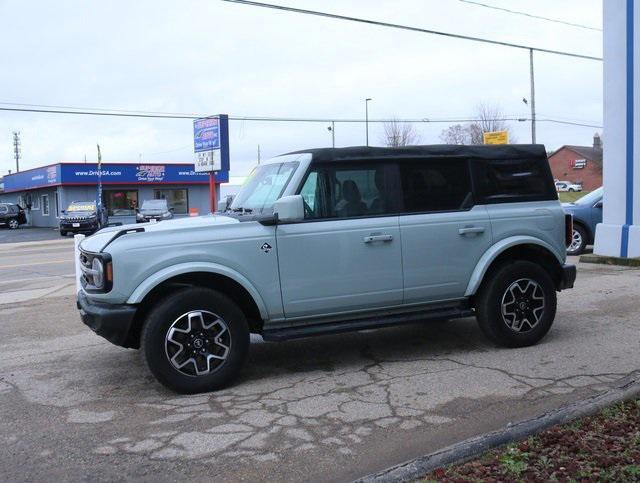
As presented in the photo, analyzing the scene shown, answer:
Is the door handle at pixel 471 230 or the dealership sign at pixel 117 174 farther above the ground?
the dealership sign at pixel 117 174

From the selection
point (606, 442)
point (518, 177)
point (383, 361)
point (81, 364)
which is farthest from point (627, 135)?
point (81, 364)

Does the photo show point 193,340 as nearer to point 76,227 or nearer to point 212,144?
point 212,144

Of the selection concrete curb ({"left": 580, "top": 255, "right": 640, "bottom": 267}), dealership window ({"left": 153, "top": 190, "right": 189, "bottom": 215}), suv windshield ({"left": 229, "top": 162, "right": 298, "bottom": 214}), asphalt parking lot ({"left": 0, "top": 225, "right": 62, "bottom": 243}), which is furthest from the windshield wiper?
dealership window ({"left": 153, "top": 190, "right": 189, "bottom": 215})

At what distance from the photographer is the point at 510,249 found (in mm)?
6293

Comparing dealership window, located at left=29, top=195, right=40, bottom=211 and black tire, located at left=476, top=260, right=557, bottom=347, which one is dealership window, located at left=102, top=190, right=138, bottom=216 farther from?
black tire, located at left=476, top=260, right=557, bottom=347

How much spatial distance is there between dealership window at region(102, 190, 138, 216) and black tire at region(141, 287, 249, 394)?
41.0 meters

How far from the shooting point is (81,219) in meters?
34.9

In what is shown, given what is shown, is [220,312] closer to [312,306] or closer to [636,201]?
[312,306]

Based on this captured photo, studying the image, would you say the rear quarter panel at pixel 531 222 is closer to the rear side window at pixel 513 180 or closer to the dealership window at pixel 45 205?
the rear side window at pixel 513 180

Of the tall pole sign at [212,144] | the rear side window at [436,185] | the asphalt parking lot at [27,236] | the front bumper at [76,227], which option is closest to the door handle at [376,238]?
the rear side window at [436,185]

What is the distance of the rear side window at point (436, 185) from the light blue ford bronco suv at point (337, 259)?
0.01 meters

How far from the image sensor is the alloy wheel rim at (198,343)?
506 centimetres

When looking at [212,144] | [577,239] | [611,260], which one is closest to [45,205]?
[212,144]

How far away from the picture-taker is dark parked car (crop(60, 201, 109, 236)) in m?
34.8
